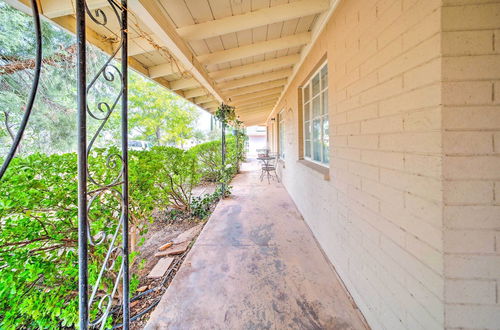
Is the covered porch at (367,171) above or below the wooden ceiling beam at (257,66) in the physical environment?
below

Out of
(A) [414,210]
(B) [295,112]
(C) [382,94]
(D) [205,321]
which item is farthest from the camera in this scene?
(B) [295,112]

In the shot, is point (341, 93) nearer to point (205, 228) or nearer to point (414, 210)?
point (414, 210)

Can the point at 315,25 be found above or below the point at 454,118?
above

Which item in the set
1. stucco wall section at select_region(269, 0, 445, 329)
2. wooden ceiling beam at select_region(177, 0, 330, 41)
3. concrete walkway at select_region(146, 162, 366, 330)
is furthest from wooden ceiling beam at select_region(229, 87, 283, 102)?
concrete walkway at select_region(146, 162, 366, 330)

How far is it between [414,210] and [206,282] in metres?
1.87

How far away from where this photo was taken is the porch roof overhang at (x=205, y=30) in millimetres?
1589

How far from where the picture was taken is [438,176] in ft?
2.97

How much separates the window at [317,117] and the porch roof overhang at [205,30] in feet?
1.59

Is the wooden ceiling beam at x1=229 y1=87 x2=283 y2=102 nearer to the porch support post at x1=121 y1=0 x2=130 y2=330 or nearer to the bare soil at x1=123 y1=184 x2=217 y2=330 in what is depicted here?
the bare soil at x1=123 y1=184 x2=217 y2=330

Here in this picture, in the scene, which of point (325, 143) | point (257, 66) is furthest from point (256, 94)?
point (325, 143)

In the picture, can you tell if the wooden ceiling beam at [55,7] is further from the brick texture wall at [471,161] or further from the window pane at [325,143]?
the window pane at [325,143]

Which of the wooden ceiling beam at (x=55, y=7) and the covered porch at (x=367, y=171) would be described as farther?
the wooden ceiling beam at (x=55, y=7)

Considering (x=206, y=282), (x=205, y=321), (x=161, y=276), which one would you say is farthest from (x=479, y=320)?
(x=161, y=276)

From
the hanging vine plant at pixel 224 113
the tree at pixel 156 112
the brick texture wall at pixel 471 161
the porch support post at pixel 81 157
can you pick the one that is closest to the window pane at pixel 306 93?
the hanging vine plant at pixel 224 113
